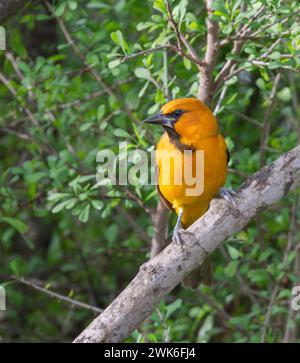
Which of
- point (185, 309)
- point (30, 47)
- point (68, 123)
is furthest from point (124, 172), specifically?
point (30, 47)

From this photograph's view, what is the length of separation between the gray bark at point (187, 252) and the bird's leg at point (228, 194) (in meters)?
0.03

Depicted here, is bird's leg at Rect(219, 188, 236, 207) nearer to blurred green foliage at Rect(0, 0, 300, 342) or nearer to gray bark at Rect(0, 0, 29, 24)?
blurred green foliage at Rect(0, 0, 300, 342)

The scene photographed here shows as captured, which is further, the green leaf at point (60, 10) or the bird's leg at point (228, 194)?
the green leaf at point (60, 10)

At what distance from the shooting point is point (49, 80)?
5.05 meters

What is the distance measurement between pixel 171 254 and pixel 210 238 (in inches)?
8.6

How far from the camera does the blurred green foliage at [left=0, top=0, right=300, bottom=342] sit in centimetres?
441

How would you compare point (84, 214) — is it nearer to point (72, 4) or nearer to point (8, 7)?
point (72, 4)

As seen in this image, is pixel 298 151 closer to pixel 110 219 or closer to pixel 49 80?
pixel 49 80

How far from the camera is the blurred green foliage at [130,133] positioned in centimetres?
441

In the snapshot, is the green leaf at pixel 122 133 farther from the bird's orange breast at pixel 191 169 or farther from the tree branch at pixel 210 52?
the tree branch at pixel 210 52

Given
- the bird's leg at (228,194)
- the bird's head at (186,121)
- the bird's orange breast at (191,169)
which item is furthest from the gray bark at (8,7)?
the bird's leg at (228,194)

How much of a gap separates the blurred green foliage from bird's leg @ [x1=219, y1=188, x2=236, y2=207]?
60cm

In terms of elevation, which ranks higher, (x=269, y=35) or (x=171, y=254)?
(x=269, y=35)

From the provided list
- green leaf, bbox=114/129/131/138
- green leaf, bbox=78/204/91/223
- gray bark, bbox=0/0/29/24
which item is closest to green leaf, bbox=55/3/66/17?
gray bark, bbox=0/0/29/24
